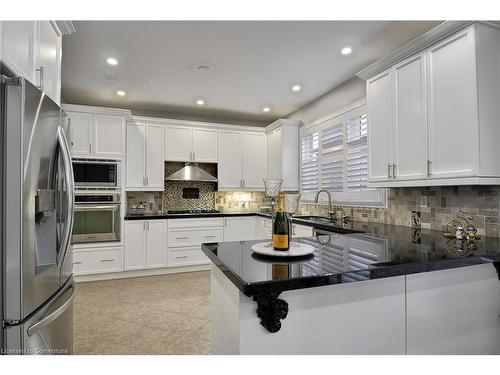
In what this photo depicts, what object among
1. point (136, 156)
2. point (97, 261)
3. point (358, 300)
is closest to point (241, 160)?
point (136, 156)

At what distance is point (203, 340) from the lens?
225 cm

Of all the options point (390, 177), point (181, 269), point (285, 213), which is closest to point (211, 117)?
point (181, 269)

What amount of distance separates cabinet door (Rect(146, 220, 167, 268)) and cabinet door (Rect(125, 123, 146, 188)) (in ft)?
2.12

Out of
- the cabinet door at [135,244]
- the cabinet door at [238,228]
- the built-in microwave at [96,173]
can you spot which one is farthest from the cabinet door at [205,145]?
the cabinet door at [135,244]

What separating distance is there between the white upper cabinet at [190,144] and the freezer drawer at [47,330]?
9.94 ft

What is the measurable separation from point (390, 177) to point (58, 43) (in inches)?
111

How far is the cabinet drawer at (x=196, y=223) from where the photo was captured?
13.9ft

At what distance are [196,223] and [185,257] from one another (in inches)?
21.2

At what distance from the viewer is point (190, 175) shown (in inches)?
178

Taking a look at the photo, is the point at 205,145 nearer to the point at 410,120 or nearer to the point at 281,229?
the point at 410,120

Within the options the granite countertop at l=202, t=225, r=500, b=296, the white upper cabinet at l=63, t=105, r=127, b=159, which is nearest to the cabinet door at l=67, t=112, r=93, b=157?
the white upper cabinet at l=63, t=105, r=127, b=159

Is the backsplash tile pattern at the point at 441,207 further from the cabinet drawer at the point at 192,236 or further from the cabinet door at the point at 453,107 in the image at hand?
the cabinet drawer at the point at 192,236

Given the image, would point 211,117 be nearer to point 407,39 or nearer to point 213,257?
point 407,39

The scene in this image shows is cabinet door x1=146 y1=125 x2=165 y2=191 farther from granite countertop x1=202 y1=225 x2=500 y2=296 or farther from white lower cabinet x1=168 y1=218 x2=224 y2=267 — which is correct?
granite countertop x1=202 y1=225 x2=500 y2=296
